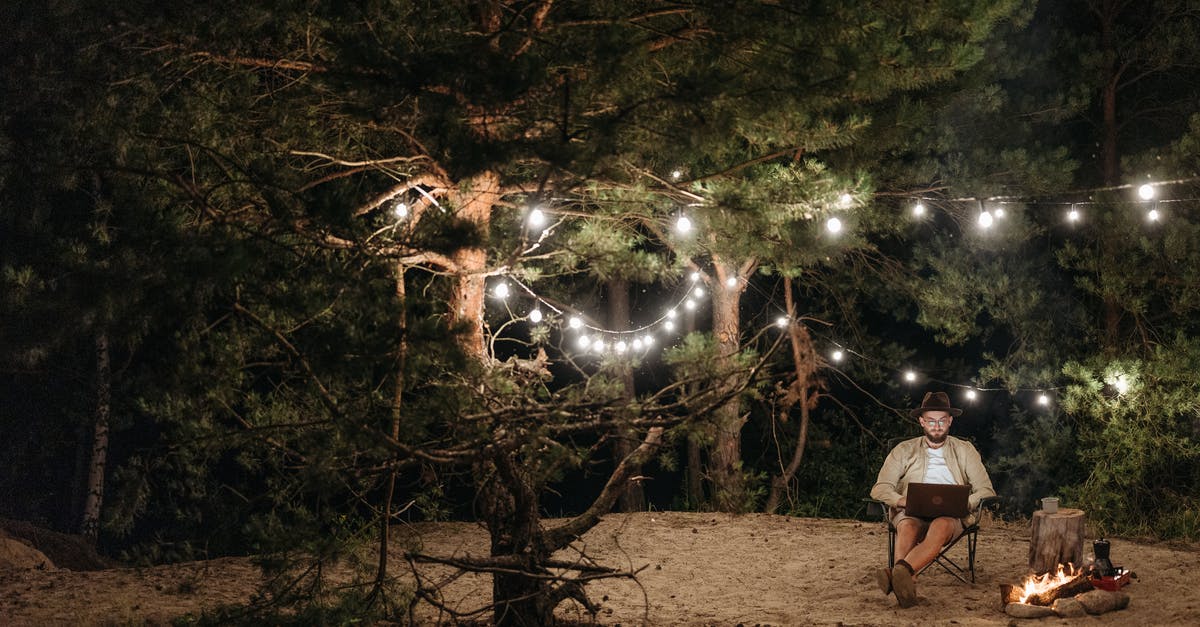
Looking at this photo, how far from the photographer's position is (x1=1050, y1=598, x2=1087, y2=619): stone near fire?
4.57 metres

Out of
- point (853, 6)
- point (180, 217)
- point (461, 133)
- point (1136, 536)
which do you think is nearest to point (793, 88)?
point (853, 6)

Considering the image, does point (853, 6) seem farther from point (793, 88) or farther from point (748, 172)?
point (748, 172)

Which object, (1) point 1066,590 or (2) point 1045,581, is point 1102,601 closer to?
(1) point 1066,590

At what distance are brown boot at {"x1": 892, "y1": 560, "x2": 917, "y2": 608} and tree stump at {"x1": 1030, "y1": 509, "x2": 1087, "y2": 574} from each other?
640 mm

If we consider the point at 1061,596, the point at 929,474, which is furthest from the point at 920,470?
the point at 1061,596

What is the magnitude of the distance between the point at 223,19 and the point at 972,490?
4.01 metres

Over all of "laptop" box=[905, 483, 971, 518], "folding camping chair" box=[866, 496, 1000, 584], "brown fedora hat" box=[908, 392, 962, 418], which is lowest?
"folding camping chair" box=[866, 496, 1000, 584]

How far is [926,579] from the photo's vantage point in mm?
5426

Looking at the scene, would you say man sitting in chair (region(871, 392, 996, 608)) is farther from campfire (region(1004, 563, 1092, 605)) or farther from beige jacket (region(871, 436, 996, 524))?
campfire (region(1004, 563, 1092, 605))

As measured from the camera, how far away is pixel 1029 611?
4.60 meters

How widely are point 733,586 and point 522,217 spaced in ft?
8.15

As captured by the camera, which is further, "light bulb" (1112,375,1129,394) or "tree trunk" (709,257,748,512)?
"tree trunk" (709,257,748,512)

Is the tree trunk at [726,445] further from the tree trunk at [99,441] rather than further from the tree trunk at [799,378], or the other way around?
the tree trunk at [99,441]

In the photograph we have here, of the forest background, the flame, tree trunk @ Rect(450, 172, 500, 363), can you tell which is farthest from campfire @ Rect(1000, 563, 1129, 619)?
tree trunk @ Rect(450, 172, 500, 363)
